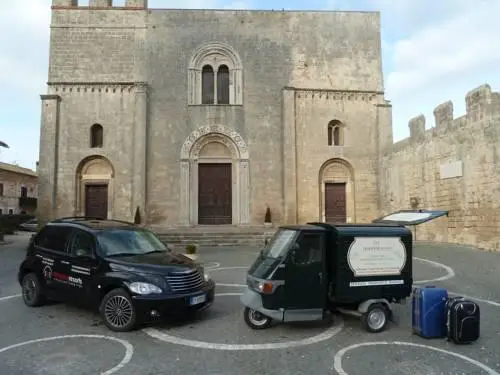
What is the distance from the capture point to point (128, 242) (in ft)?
23.6

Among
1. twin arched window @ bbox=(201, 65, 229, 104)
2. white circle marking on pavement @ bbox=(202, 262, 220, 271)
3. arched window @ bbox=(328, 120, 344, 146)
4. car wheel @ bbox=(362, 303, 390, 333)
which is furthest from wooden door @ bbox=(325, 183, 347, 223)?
car wheel @ bbox=(362, 303, 390, 333)

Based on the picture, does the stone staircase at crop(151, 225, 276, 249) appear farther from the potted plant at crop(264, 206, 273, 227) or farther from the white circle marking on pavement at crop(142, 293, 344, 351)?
the white circle marking on pavement at crop(142, 293, 344, 351)

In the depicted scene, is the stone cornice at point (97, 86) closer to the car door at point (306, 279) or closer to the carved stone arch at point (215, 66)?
the carved stone arch at point (215, 66)

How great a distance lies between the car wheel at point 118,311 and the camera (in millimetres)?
5946

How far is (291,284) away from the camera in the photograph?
582cm

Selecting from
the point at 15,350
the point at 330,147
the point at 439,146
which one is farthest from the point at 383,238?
the point at 330,147

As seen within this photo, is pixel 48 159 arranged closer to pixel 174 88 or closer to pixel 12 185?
pixel 174 88

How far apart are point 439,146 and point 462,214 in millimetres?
2906

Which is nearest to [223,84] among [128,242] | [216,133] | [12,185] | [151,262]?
[216,133]

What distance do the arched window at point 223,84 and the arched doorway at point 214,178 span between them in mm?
1682

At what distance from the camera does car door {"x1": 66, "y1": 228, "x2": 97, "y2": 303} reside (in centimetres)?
646

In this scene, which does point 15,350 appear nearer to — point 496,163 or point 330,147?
point 496,163

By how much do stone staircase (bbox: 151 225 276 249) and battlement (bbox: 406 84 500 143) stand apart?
819 cm

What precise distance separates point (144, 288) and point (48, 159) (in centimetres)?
1671
